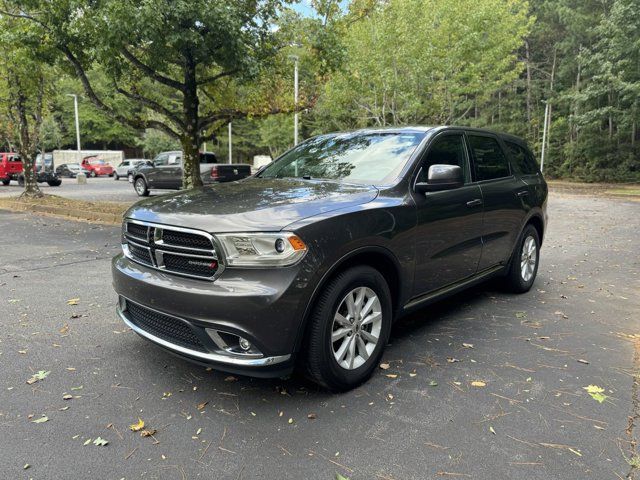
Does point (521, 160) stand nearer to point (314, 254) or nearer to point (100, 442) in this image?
point (314, 254)

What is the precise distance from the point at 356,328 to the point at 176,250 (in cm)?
127

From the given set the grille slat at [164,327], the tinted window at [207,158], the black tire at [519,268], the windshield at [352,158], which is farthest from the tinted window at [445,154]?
the tinted window at [207,158]

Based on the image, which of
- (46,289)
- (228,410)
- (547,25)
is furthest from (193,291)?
(547,25)

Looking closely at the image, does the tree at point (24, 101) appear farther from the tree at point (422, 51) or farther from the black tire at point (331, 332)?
the black tire at point (331, 332)

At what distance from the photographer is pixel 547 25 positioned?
31.7m

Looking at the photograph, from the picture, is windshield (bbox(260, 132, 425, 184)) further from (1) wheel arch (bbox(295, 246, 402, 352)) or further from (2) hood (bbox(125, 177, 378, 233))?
(1) wheel arch (bbox(295, 246, 402, 352))

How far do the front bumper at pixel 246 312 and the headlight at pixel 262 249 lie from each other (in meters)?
0.05

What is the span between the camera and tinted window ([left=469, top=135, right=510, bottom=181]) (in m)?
4.67

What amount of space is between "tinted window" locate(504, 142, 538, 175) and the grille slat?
401 cm

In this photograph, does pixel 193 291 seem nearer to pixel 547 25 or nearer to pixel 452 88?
pixel 452 88

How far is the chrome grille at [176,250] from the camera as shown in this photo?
2883 millimetres

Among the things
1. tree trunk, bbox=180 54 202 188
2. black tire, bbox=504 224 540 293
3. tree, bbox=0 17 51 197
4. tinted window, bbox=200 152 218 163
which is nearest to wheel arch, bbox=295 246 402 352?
black tire, bbox=504 224 540 293

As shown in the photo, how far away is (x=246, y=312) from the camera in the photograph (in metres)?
2.72

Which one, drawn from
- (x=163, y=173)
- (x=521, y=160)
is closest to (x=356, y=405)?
(x=521, y=160)
